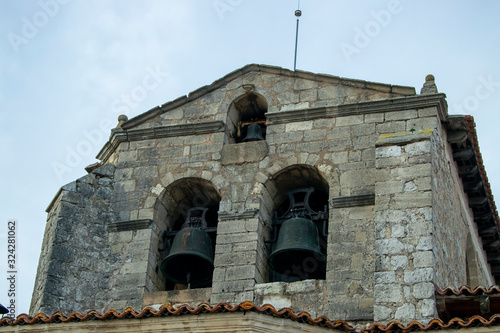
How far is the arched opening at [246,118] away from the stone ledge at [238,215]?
1542 millimetres

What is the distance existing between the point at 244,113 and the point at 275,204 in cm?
189

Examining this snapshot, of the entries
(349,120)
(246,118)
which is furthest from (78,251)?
(349,120)

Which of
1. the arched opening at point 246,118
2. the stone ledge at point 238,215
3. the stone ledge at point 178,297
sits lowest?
the stone ledge at point 178,297

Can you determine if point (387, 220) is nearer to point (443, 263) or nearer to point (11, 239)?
point (443, 263)

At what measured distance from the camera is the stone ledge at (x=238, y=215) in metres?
15.8

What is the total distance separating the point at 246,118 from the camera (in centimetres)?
1769

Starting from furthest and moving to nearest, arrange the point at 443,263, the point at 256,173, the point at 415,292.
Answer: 1. the point at 256,173
2. the point at 443,263
3. the point at 415,292

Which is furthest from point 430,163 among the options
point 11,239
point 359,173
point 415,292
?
point 11,239

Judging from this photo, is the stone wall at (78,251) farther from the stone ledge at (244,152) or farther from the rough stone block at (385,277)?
the rough stone block at (385,277)

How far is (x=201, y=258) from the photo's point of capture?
51.9ft

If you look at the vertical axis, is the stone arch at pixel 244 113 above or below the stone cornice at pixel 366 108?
above

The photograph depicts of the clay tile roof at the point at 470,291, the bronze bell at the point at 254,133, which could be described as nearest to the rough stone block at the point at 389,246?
the clay tile roof at the point at 470,291

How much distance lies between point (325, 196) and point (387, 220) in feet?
5.84

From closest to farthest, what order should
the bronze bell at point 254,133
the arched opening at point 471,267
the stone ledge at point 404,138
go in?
the stone ledge at point 404,138 < the bronze bell at point 254,133 < the arched opening at point 471,267
